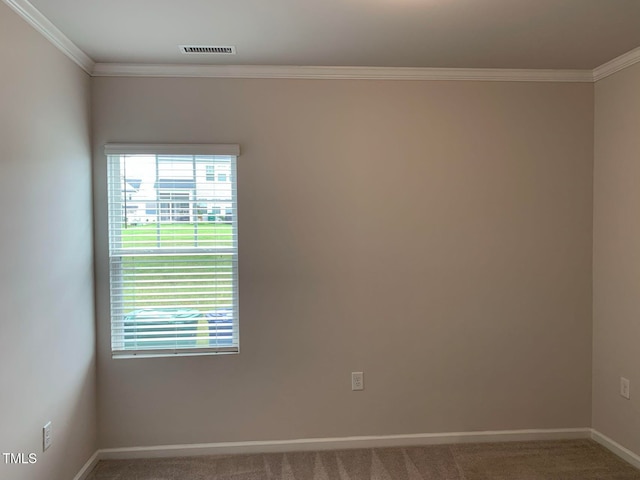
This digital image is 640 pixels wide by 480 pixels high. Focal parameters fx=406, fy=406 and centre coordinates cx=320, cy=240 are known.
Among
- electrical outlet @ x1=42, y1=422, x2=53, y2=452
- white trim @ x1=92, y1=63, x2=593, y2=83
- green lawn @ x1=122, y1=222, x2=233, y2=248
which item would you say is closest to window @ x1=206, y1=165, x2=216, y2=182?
green lawn @ x1=122, y1=222, x2=233, y2=248

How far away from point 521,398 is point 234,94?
117 inches

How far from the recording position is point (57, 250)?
2.27 meters

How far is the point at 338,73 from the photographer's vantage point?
2.79 metres

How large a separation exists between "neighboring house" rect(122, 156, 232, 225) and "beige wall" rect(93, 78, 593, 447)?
16 centimetres

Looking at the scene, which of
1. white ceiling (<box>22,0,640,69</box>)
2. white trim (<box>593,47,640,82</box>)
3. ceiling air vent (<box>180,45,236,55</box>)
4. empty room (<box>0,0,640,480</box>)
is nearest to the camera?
white ceiling (<box>22,0,640,69</box>)

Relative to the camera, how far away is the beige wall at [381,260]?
2.77 metres

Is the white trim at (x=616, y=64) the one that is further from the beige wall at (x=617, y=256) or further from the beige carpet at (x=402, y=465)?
the beige carpet at (x=402, y=465)

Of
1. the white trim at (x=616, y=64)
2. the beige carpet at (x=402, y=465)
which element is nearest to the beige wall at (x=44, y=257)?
the beige carpet at (x=402, y=465)

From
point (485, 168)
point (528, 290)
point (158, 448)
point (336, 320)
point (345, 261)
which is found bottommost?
point (158, 448)

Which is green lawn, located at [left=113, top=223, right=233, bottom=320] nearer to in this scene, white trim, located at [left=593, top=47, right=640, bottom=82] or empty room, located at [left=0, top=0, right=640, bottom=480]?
empty room, located at [left=0, top=0, right=640, bottom=480]

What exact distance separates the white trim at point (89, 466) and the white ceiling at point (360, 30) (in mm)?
2581

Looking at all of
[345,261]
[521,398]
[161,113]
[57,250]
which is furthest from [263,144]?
[521,398]

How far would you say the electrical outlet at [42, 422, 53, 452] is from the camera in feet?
6.89

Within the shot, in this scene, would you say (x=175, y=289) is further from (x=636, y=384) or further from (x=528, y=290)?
(x=636, y=384)
